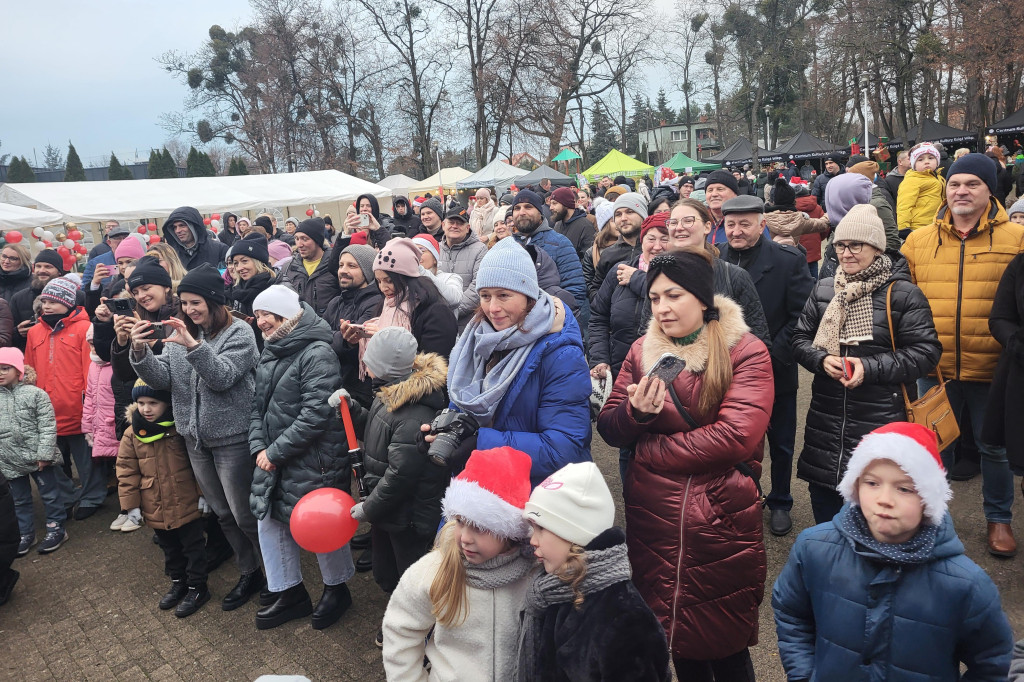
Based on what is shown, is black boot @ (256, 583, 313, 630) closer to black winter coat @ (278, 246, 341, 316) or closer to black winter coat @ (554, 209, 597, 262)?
black winter coat @ (278, 246, 341, 316)

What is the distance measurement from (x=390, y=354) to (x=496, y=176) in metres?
22.5

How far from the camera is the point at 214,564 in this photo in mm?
5027

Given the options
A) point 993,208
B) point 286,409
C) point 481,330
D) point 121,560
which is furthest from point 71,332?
point 993,208

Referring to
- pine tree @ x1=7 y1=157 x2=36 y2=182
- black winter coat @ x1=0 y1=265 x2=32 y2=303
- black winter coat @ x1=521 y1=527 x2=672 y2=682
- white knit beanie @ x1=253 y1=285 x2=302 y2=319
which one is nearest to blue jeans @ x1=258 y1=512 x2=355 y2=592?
white knit beanie @ x1=253 y1=285 x2=302 y2=319

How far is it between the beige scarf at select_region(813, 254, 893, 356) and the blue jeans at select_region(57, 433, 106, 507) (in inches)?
242

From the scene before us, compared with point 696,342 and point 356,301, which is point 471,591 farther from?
point 356,301

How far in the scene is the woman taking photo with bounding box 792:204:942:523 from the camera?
11.2 feet

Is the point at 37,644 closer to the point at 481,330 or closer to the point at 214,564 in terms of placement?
the point at 214,564

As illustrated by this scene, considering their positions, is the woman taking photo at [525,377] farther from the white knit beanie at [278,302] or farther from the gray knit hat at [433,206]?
the gray knit hat at [433,206]

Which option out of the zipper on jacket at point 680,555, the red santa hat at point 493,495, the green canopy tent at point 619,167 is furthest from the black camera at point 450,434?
the green canopy tent at point 619,167

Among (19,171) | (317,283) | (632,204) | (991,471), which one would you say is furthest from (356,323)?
(19,171)

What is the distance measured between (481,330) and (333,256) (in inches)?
143

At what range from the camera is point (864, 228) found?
3.51m

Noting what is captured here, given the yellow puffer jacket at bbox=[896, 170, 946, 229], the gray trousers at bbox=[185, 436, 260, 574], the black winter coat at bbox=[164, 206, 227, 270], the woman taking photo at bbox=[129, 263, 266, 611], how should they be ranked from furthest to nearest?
the black winter coat at bbox=[164, 206, 227, 270] → the yellow puffer jacket at bbox=[896, 170, 946, 229] → the gray trousers at bbox=[185, 436, 260, 574] → the woman taking photo at bbox=[129, 263, 266, 611]
